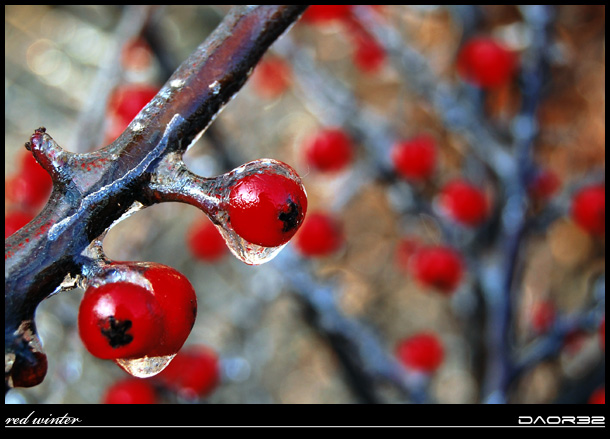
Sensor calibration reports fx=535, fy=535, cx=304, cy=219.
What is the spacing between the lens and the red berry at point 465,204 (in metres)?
1.74

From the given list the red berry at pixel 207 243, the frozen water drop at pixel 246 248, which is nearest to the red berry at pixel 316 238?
the red berry at pixel 207 243

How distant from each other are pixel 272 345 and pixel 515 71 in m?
1.93

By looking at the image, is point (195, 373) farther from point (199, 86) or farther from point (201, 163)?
point (199, 86)

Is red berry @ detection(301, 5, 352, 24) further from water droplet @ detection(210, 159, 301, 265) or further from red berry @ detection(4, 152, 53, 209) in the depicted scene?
water droplet @ detection(210, 159, 301, 265)

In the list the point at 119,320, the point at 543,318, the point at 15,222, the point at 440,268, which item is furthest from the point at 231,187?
the point at 543,318

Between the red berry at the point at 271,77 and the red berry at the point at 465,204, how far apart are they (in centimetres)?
104

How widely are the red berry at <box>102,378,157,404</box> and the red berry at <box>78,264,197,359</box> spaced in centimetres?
102

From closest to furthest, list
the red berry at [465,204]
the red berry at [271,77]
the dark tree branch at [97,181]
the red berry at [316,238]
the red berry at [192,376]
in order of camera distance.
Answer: the dark tree branch at [97,181], the red berry at [192,376], the red berry at [465,204], the red berry at [316,238], the red berry at [271,77]

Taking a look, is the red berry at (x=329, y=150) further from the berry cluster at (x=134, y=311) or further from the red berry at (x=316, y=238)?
the berry cluster at (x=134, y=311)

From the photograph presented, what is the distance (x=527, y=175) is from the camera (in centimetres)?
163

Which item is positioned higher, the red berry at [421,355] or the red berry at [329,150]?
the red berry at [329,150]

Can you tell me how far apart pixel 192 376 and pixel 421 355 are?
76cm

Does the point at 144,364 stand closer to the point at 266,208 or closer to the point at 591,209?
the point at 266,208

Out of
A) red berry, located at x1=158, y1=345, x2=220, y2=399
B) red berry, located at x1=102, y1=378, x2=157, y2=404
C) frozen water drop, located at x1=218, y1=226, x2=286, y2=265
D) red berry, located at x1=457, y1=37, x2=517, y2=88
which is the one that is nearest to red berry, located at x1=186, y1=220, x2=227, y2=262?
red berry, located at x1=158, y1=345, x2=220, y2=399
